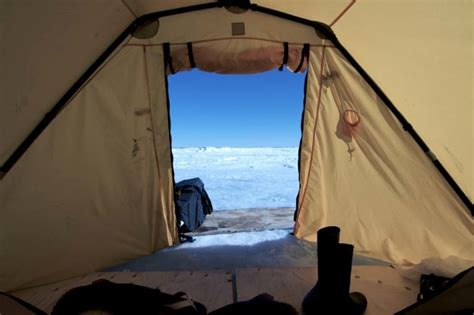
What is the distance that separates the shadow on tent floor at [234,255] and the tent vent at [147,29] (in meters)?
1.40

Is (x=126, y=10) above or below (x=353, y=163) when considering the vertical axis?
above

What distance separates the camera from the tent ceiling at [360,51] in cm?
132

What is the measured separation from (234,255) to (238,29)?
1444 millimetres

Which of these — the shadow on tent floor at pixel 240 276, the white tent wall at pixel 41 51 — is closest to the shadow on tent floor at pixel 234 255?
the shadow on tent floor at pixel 240 276

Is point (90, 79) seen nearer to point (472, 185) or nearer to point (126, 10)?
point (126, 10)

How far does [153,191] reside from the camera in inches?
77.8

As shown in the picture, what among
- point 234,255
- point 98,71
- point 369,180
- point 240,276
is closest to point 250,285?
point 240,276

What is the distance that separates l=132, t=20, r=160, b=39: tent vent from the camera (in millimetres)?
1740

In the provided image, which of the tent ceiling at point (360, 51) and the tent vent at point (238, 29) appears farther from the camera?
the tent vent at point (238, 29)

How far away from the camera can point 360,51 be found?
177cm

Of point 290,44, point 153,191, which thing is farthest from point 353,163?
point 153,191

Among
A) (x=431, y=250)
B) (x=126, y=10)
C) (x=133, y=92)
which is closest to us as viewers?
(x=126, y=10)

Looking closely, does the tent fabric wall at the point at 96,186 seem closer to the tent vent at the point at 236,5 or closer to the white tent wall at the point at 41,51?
the white tent wall at the point at 41,51

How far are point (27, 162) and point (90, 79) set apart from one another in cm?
56
